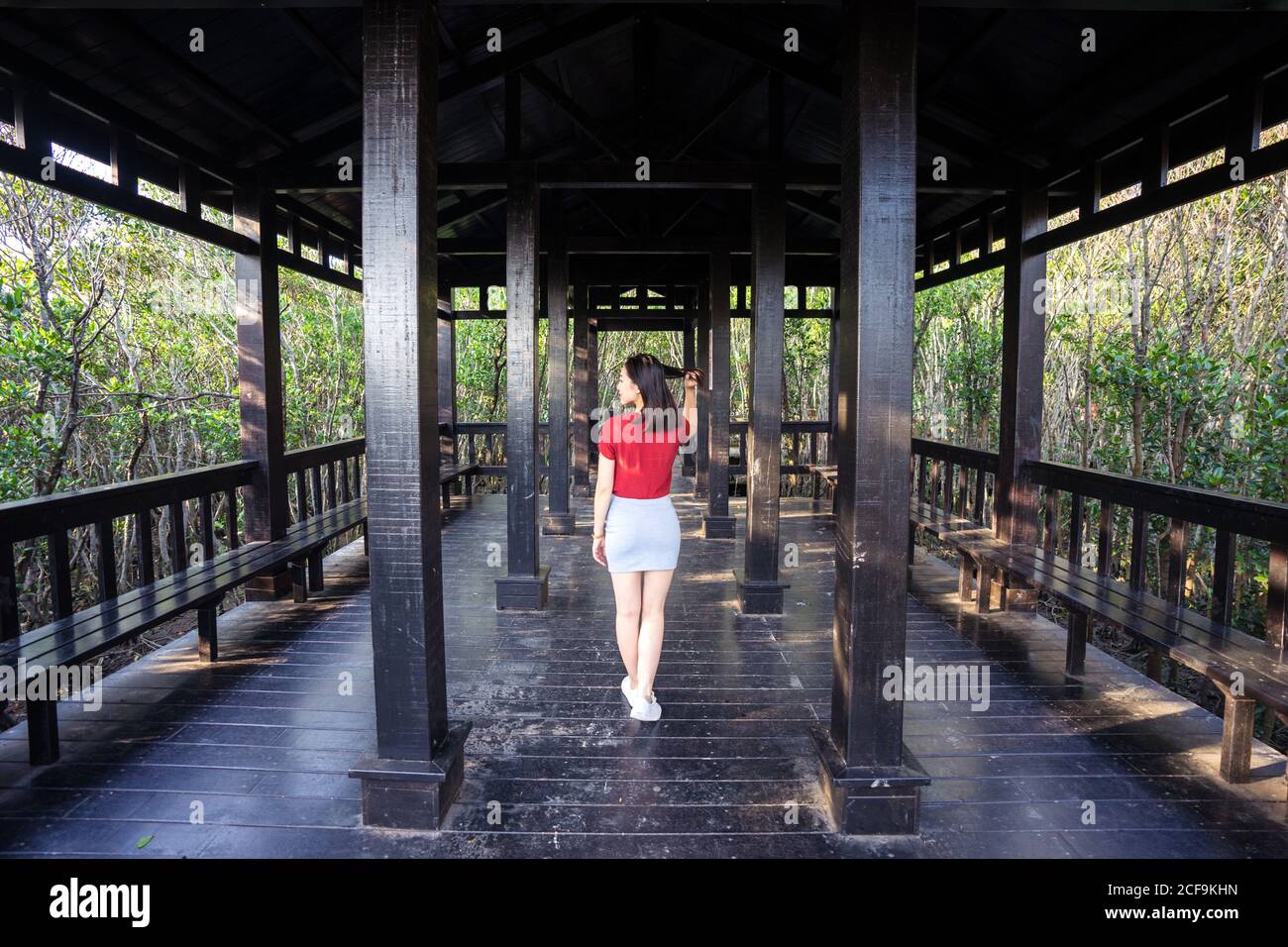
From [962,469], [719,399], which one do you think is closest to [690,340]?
[719,399]

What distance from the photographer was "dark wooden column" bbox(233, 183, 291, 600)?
474cm

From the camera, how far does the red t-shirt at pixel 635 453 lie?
2.88m

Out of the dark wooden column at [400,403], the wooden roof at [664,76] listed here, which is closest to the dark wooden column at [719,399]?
the wooden roof at [664,76]

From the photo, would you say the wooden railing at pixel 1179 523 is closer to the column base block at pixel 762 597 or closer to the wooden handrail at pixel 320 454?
the column base block at pixel 762 597

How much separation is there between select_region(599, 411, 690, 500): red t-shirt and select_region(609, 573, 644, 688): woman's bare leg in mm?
366

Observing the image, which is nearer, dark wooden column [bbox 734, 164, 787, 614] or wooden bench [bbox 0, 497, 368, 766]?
wooden bench [bbox 0, 497, 368, 766]

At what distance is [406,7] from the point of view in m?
2.22

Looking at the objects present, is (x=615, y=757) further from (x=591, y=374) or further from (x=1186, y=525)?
(x=591, y=374)

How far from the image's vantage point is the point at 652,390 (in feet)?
9.46

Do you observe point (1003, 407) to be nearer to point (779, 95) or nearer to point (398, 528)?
point (779, 95)

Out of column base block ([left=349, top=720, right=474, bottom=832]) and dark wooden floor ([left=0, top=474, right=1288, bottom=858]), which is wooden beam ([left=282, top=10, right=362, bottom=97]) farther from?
column base block ([left=349, top=720, right=474, bottom=832])

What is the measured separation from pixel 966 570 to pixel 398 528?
409 cm

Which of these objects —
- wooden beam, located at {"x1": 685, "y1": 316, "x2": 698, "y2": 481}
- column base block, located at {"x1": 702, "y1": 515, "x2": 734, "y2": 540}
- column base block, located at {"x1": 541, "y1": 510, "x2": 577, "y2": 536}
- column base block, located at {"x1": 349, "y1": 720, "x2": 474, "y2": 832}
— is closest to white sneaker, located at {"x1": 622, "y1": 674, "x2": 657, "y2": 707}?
column base block, located at {"x1": 349, "y1": 720, "x2": 474, "y2": 832}

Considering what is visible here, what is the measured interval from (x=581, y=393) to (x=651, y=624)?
6.64m
